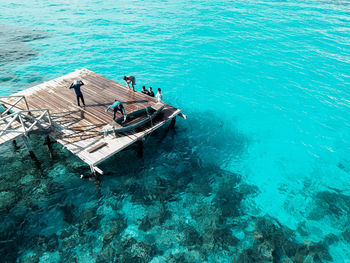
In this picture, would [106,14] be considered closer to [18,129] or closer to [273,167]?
[18,129]

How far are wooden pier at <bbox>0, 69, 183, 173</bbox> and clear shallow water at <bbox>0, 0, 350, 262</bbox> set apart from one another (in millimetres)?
3402

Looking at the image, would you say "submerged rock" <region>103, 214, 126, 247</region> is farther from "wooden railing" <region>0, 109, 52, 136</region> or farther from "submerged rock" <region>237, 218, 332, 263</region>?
"wooden railing" <region>0, 109, 52, 136</region>

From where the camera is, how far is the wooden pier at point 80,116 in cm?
1653

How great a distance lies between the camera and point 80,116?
19328 mm

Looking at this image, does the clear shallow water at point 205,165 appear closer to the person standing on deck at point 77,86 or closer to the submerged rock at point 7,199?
the submerged rock at point 7,199

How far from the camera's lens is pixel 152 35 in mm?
44562

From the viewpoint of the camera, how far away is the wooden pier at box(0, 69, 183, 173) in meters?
16.5

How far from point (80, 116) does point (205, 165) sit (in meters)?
11.7

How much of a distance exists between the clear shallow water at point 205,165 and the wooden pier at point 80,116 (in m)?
3.40

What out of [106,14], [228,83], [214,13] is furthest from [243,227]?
[106,14]

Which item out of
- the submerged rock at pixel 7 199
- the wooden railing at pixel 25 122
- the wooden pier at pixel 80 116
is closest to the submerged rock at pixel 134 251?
the wooden pier at pixel 80 116

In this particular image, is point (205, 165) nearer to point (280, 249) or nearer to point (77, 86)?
point (280, 249)

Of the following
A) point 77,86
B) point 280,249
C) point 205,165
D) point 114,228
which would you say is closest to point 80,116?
point 77,86

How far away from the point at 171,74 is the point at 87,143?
19.9 metres
